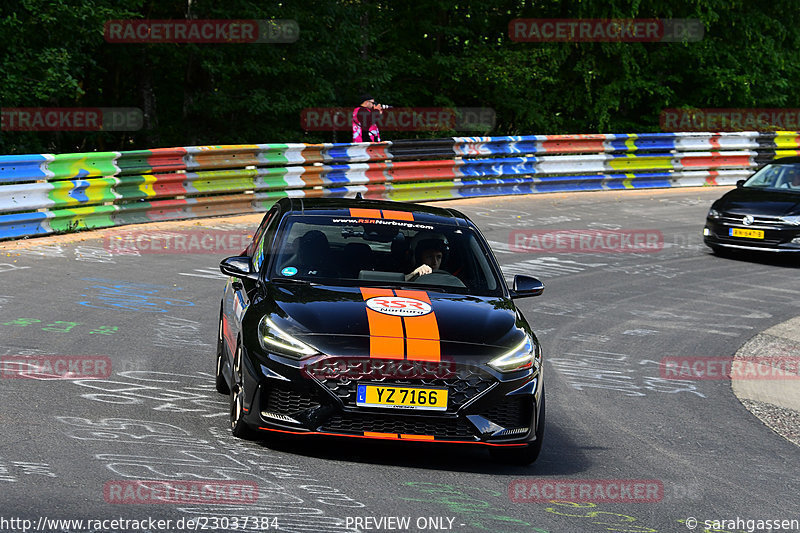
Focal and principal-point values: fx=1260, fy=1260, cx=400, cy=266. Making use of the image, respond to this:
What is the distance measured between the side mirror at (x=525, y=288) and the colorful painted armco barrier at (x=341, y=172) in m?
9.54

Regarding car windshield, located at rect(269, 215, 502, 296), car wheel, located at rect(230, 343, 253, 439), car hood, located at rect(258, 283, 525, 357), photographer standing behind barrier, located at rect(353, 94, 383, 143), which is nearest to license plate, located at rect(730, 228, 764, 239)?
photographer standing behind barrier, located at rect(353, 94, 383, 143)

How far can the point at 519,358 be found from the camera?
724 centimetres

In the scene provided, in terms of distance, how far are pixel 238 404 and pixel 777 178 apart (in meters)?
14.3

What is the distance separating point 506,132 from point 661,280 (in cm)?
1581

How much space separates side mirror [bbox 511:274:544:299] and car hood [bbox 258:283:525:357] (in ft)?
1.34

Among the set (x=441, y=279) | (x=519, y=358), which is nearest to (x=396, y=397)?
(x=519, y=358)

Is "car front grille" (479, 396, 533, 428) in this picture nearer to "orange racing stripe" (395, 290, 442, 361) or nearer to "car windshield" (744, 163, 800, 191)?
"orange racing stripe" (395, 290, 442, 361)

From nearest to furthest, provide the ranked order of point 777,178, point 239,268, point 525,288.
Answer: point 239,268 < point 525,288 < point 777,178

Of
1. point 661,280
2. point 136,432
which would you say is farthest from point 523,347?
point 661,280

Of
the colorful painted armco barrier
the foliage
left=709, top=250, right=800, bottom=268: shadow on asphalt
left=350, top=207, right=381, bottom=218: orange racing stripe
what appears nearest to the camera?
left=350, top=207, right=381, bottom=218: orange racing stripe

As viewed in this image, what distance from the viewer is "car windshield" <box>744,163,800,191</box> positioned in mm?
19422

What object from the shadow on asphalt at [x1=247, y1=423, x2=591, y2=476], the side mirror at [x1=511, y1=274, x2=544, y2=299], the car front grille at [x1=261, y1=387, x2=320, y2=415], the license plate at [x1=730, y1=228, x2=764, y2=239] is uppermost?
the side mirror at [x1=511, y1=274, x2=544, y2=299]

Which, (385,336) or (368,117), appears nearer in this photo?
(385,336)

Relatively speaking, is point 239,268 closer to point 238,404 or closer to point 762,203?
point 238,404
